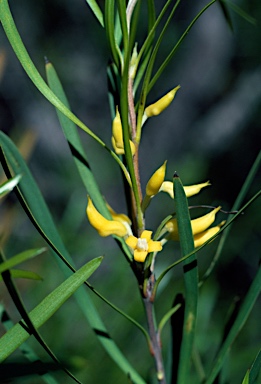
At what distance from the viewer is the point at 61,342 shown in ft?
1.99

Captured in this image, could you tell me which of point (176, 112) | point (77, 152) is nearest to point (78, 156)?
point (77, 152)

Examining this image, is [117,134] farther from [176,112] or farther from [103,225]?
[176,112]

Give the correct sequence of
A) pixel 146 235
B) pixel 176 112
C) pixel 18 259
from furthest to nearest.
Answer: pixel 176 112, pixel 146 235, pixel 18 259

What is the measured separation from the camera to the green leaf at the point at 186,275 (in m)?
0.26

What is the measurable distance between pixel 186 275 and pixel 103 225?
0.05 m

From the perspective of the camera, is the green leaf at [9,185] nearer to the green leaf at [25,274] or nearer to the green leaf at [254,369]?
the green leaf at [25,274]

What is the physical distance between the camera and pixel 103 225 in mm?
303

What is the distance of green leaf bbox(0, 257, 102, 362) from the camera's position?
0.75 ft

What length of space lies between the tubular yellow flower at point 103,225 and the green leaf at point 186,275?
0.04m

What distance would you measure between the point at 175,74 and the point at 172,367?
4.87ft

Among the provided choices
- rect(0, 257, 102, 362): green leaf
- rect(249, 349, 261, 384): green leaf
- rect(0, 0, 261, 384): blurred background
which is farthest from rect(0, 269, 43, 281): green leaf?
rect(0, 0, 261, 384): blurred background

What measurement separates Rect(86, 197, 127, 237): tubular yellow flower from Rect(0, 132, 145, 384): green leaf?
2cm

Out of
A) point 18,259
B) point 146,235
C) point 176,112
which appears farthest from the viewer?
point 176,112

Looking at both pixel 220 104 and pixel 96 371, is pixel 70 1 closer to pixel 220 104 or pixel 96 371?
pixel 220 104
